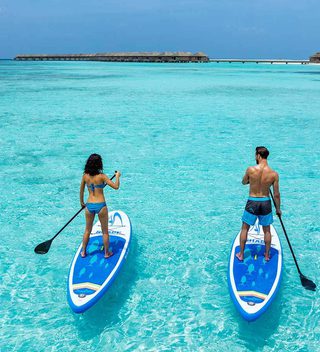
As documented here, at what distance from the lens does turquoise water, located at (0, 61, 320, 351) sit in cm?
562

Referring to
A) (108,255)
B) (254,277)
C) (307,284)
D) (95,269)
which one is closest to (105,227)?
(108,255)

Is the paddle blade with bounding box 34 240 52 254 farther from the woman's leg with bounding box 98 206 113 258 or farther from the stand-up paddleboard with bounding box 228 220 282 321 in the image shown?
the stand-up paddleboard with bounding box 228 220 282 321

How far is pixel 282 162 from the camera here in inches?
553

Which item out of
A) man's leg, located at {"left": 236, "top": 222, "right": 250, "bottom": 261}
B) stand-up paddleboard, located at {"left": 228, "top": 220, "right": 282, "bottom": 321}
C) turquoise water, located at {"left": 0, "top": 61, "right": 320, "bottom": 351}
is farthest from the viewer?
man's leg, located at {"left": 236, "top": 222, "right": 250, "bottom": 261}

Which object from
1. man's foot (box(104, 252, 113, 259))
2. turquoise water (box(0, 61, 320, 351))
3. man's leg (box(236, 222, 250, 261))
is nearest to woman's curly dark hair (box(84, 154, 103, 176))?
man's foot (box(104, 252, 113, 259))

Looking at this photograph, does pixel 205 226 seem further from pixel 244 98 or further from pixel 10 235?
pixel 244 98

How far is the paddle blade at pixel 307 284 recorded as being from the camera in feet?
20.3

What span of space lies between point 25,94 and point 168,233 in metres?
29.9

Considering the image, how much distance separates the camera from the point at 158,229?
881 centimetres

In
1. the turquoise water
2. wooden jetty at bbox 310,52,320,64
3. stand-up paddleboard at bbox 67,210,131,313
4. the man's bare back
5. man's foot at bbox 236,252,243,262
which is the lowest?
the turquoise water

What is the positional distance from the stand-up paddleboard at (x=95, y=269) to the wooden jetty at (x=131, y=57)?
146239 mm

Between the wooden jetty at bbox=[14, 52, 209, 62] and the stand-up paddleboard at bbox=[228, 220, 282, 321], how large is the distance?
481ft

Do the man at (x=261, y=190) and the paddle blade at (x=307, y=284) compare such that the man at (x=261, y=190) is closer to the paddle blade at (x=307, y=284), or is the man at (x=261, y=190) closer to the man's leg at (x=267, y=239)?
the man's leg at (x=267, y=239)

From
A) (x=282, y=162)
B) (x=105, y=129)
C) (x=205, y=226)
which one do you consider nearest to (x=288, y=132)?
(x=282, y=162)
